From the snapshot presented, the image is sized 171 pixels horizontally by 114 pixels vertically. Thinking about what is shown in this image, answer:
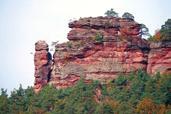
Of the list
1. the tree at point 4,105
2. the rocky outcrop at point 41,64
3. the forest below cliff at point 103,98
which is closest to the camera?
the forest below cliff at point 103,98

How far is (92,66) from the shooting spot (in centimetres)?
8762

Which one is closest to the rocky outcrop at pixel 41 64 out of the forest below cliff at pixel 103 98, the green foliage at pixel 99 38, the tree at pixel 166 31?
the forest below cliff at pixel 103 98

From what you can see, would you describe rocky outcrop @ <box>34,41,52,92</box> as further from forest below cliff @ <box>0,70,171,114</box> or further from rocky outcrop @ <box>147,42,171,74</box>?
rocky outcrop @ <box>147,42,171,74</box>

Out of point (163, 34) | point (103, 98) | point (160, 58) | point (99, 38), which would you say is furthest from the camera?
point (163, 34)

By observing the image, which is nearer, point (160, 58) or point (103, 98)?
point (103, 98)

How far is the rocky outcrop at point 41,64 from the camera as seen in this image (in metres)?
89.9

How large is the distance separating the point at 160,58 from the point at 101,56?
811 centimetres

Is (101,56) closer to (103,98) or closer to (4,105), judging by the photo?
(103,98)

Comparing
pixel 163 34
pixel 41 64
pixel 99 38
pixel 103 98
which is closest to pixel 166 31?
pixel 163 34

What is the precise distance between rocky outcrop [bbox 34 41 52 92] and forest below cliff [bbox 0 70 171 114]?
193cm

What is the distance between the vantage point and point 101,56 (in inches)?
3467

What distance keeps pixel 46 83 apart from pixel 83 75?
5901 millimetres

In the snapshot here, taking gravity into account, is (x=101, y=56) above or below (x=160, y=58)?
above

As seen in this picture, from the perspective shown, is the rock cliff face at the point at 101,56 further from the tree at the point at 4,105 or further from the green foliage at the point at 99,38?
the tree at the point at 4,105
